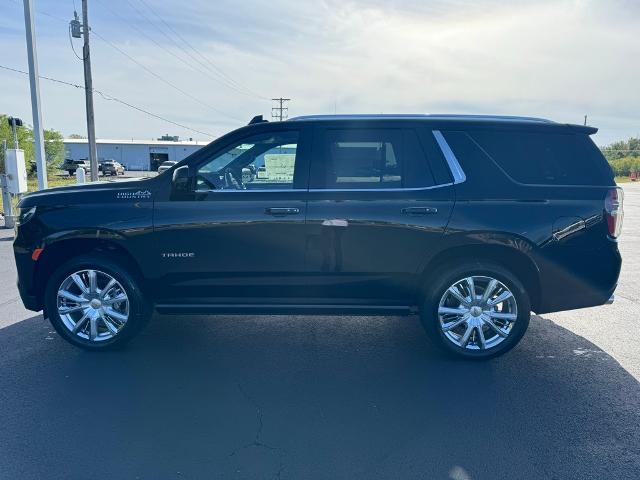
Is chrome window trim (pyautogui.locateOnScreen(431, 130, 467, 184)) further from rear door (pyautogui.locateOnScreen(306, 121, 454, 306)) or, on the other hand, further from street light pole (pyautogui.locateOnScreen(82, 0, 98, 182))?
street light pole (pyautogui.locateOnScreen(82, 0, 98, 182))

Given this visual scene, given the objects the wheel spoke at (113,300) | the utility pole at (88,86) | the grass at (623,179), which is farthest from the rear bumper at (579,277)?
the grass at (623,179)

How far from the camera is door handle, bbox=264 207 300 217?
4.02m

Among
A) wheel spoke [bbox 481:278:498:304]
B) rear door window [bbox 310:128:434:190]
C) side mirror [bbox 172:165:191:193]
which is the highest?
rear door window [bbox 310:128:434:190]

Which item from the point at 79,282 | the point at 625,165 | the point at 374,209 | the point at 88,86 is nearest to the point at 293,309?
the point at 374,209

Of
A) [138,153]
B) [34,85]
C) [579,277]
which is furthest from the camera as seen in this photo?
[138,153]

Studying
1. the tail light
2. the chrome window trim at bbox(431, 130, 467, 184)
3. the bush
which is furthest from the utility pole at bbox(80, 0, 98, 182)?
the bush

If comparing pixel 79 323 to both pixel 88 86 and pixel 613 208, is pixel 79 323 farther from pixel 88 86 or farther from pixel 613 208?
pixel 88 86

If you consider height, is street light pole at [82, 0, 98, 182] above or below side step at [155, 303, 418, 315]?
above

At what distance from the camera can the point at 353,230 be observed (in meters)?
4.04

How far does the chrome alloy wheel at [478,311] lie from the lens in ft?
13.6

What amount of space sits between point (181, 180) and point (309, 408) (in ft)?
6.92

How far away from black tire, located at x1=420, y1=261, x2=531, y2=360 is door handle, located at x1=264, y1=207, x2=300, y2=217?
1343mm

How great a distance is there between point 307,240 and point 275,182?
59 centimetres

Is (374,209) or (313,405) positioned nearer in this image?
(313,405)
